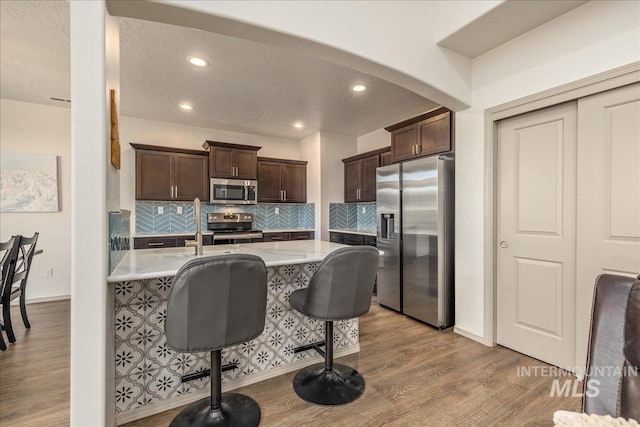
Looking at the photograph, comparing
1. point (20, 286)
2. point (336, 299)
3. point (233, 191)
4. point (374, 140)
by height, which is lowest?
point (20, 286)

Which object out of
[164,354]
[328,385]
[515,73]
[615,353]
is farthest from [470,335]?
[164,354]

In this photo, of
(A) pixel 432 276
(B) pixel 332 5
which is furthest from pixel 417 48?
(A) pixel 432 276

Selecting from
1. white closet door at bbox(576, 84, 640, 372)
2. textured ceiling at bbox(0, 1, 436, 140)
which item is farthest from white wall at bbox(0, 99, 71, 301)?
white closet door at bbox(576, 84, 640, 372)

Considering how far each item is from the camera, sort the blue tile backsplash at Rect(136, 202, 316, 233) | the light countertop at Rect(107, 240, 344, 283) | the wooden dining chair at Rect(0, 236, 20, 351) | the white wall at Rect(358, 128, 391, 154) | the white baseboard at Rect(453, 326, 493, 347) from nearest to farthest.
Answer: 1. the light countertop at Rect(107, 240, 344, 283)
2. the wooden dining chair at Rect(0, 236, 20, 351)
3. the white baseboard at Rect(453, 326, 493, 347)
4. the blue tile backsplash at Rect(136, 202, 316, 233)
5. the white wall at Rect(358, 128, 391, 154)

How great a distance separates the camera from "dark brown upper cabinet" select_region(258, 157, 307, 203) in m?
5.14

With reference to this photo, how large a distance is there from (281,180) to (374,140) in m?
1.87

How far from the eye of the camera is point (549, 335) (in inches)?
90.3

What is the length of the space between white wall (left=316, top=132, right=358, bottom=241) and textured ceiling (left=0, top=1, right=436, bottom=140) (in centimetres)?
57

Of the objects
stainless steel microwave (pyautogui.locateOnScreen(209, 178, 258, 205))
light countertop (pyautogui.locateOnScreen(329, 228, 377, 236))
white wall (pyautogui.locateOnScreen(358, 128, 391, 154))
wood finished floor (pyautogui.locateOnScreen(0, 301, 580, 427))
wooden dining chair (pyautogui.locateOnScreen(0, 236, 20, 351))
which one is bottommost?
wood finished floor (pyautogui.locateOnScreen(0, 301, 580, 427))

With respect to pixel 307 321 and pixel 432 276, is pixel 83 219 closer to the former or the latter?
pixel 307 321

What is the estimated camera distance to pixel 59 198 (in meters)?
3.90

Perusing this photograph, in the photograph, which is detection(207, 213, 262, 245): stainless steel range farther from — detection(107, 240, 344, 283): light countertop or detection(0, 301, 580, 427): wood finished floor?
detection(107, 240, 344, 283): light countertop

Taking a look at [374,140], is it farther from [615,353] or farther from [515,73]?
[615,353]

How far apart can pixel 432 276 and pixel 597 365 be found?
2.13 metres
